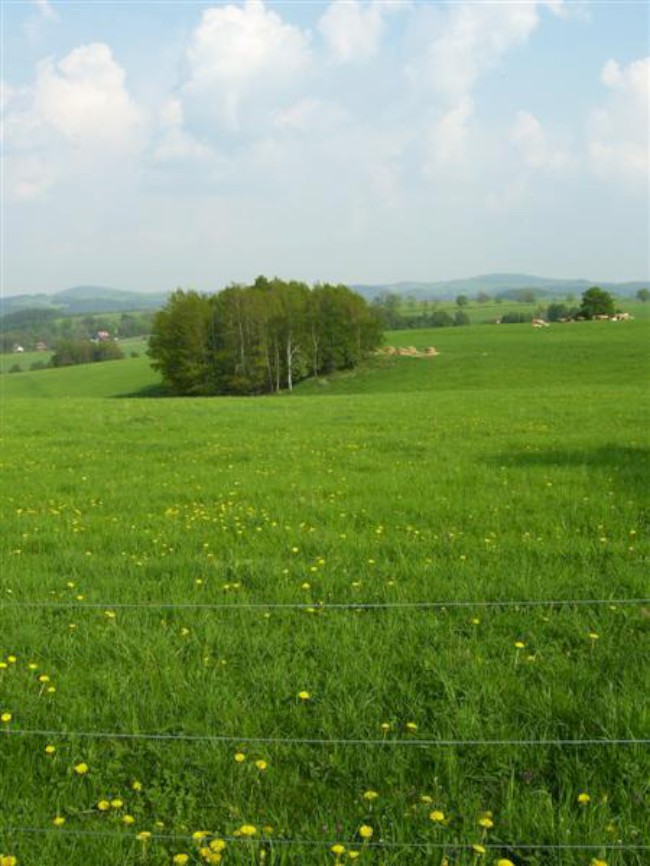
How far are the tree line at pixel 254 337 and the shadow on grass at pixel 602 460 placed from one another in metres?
59.8

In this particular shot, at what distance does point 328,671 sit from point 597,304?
11610 centimetres

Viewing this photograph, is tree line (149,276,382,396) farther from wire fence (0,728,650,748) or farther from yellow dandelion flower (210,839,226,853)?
yellow dandelion flower (210,839,226,853)

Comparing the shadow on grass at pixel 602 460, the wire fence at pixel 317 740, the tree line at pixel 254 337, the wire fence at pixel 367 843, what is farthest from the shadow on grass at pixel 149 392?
the wire fence at pixel 367 843

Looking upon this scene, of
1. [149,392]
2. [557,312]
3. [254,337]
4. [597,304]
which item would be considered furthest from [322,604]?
[557,312]

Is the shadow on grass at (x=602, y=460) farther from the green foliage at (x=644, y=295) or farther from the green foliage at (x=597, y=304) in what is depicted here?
the green foliage at (x=644, y=295)

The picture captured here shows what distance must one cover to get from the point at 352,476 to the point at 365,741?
867 centimetres

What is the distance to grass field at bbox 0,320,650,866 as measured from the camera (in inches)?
152

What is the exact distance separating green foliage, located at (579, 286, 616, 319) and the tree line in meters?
49.0

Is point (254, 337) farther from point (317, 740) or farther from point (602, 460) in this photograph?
point (317, 740)

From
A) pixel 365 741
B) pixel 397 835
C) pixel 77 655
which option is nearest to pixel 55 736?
pixel 77 655

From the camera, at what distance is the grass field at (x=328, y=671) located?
3.87 meters

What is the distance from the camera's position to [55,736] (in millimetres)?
4754

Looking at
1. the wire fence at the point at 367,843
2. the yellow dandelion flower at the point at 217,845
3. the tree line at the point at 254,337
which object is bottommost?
the wire fence at the point at 367,843

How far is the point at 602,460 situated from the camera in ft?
45.3
